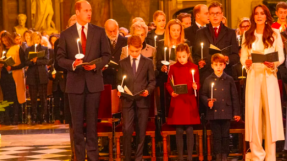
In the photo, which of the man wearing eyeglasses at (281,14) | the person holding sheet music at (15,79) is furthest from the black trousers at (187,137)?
the person holding sheet music at (15,79)

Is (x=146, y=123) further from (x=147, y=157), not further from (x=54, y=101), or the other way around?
(x=54, y=101)

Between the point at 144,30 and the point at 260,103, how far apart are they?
198 centimetres

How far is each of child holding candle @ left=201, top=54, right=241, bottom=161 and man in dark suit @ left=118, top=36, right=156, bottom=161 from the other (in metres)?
0.68

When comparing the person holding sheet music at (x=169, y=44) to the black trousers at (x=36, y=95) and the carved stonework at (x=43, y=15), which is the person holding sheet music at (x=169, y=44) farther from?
the carved stonework at (x=43, y=15)

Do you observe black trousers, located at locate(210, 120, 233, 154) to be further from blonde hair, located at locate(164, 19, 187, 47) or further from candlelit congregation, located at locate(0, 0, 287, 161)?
blonde hair, located at locate(164, 19, 187, 47)

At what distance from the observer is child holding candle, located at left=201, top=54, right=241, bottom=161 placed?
6.42m

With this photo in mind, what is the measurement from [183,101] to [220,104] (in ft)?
1.42

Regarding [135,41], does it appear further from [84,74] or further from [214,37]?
[214,37]

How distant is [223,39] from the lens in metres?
6.98

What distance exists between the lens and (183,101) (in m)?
6.55

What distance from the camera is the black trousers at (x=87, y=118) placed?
6.07 meters

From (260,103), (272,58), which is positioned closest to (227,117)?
(260,103)

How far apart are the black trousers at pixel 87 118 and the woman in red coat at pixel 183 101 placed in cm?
96

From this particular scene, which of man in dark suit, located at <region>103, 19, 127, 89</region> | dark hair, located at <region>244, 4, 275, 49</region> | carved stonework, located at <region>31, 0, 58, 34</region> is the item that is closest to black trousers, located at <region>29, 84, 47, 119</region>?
man in dark suit, located at <region>103, 19, 127, 89</region>
